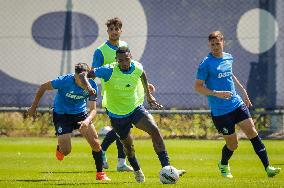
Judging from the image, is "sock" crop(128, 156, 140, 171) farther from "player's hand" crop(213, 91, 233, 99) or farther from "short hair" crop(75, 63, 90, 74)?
"short hair" crop(75, 63, 90, 74)

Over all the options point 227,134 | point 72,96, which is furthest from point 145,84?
point 72,96

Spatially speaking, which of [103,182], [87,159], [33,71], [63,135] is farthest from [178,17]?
[103,182]

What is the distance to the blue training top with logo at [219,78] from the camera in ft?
43.8

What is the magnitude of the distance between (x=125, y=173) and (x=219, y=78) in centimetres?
235

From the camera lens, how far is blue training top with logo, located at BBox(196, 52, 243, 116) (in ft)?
43.8

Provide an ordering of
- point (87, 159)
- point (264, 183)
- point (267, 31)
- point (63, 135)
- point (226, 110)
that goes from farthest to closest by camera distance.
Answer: point (267, 31) < point (87, 159) < point (63, 135) < point (226, 110) < point (264, 183)

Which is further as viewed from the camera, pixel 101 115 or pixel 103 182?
pixel 101 115

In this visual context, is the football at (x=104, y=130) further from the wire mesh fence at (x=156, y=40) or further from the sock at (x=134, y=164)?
the sock at (x=134, y=164)

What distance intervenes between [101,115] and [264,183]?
38.7 ft

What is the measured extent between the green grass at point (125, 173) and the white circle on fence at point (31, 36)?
2129 mm

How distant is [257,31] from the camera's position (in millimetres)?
22891

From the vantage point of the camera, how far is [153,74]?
2292 centimetres

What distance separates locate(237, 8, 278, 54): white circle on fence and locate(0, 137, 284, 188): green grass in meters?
2.92

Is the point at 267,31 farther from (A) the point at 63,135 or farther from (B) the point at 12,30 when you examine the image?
(A) the point at 63,135
